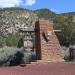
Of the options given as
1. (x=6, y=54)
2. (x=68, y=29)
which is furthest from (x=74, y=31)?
→ (x=6, y=54)

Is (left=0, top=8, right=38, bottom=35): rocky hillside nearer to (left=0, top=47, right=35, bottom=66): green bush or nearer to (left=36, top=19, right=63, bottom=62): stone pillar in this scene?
(left=0, top=47, right=35, bottom=66): green bush

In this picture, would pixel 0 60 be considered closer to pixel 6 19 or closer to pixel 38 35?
pixel 38 35

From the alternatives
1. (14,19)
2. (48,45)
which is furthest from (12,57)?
(14,19)

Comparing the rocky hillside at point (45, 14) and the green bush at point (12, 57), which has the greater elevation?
→ the rocky hillside at point (45, 14)

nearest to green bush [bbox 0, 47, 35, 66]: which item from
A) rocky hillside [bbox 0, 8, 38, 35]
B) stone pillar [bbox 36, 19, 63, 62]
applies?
stone pillar [bbox 36, 19, 63, 62]

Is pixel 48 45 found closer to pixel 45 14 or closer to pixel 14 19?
pixel 14 19

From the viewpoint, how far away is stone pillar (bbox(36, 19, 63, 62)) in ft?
50.3

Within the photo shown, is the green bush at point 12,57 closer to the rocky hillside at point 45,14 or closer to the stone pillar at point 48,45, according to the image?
the stone pillar at point 48,45

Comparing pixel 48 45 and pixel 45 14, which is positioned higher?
pixel 45 14

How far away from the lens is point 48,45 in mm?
15453

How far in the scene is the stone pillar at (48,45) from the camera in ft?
50.3

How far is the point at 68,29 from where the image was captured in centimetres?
5547

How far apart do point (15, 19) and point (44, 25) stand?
1827 inches

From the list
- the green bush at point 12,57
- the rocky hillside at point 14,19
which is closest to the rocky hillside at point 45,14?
the rocky hillside at point 14,19
